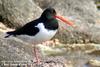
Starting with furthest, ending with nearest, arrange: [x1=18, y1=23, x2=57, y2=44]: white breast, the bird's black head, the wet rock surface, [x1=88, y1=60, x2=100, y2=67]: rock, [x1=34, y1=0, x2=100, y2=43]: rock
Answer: [x1=34, y1=0, x2=100, y2=43]: rock < the wet rock surface < [x1=88, y1=60, x2=100, y2=67]: rock < the bird's black head < [x1=18, y1=23, x2=57, y2=44]: white breast

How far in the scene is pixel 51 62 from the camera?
11.0 metres

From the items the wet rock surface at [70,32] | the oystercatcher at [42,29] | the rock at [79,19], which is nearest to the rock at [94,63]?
the wet rock surface at [70,32]

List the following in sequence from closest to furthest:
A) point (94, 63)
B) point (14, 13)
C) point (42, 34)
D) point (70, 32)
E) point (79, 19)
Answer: point (42, 34) → point (94, 63) → point (14, 13) → point (70, 32) → point (79, 19)

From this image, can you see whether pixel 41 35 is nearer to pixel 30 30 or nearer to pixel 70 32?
pixel 30 30

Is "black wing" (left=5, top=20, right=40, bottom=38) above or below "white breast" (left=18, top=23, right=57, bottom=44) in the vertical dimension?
above

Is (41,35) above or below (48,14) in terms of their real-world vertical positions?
below

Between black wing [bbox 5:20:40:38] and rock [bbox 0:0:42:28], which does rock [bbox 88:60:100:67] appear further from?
black wing [bbox 5:20:40:38]

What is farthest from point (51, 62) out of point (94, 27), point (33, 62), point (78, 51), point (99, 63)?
point (94, 27)

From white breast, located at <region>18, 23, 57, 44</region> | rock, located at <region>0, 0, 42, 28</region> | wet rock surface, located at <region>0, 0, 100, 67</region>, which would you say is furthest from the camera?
rock, located at <region>0, 0, 42, 28</region>

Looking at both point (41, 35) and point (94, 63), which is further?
point (94, 63)

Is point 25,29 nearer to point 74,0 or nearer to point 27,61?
point 27,61

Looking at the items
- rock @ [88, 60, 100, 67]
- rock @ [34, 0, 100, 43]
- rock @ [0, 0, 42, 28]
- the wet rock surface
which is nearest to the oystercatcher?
the wet rock surface

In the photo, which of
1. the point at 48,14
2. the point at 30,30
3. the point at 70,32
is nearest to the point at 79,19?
the point at 70,32

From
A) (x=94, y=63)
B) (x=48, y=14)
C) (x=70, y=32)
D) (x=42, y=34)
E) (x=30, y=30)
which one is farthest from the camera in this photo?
(x=70, y=32)
